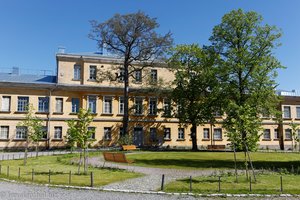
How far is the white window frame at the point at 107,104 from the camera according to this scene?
44281 mm

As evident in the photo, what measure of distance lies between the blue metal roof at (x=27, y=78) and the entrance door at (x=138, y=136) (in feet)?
44.0

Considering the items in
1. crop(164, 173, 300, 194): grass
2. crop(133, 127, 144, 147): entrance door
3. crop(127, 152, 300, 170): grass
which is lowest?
crop(127, 152, 300, 170): grass

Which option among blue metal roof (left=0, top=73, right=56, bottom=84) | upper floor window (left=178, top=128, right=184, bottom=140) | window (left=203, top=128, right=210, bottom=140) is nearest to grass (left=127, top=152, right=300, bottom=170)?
upper floor window (left=178, top=128, right=184, bottom=140)

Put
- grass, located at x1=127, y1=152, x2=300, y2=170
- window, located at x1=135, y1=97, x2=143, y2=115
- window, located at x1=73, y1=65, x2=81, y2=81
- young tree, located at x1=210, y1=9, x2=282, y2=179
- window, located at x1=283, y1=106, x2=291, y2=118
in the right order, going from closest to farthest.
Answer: grass, located at x1=127, y1=152, x2=300, y2=170 → young tree, located at x1=210, y1=9, x2=282, y2=179 → window, located at x1=73, y1=65, x2=81, y2=81 → window, located at x1=135, y1=97, x2=143, y2=115 → window, located at x1=283, y1=106, x2=291, y2=118

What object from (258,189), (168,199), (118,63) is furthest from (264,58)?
(168,199)

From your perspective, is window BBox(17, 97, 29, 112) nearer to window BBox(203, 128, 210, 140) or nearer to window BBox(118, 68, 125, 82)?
window BBox(118, 68, 125, 82)

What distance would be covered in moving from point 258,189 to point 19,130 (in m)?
33.5

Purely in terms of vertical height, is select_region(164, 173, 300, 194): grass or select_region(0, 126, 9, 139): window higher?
select_region(0, 126, 9, 139): window

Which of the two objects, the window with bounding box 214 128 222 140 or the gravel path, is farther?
the window with bounding box 214 128 222 140

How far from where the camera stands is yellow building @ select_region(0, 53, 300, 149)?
4031 centimetres

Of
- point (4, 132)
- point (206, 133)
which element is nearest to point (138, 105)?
point (206, 133)

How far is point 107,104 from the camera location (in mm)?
44562

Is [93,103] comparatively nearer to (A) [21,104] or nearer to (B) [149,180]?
(A) [21,104]

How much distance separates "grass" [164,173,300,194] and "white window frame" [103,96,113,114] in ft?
92.1
